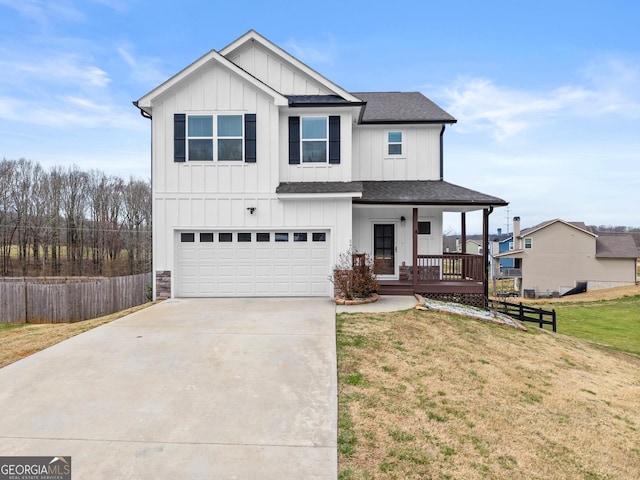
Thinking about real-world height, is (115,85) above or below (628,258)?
above

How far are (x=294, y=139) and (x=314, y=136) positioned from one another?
68cm

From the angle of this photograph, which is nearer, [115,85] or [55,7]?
[55,7]

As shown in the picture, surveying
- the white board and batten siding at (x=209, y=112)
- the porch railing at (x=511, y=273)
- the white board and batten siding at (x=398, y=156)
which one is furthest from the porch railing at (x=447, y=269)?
the porch railing at (x=511, y=273)

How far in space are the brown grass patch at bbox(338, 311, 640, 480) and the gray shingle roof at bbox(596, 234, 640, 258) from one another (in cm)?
3407

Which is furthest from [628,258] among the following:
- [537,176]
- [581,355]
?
[581,355]

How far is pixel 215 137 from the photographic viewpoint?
1157 centimetres

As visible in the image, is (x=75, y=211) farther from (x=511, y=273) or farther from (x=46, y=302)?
(x=511, y=273)

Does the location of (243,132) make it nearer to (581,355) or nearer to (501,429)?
(501,429)

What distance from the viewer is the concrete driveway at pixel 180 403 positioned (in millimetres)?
Answer: 3602

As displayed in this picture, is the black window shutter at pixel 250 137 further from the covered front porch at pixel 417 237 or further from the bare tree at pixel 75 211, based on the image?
the bare tree at pixel 75 211

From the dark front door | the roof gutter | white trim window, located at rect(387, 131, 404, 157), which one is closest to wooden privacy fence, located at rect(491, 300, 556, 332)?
the dark front door

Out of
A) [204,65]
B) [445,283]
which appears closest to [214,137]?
[204,65]

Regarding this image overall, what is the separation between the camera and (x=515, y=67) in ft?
63.1

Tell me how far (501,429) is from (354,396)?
187 cm
